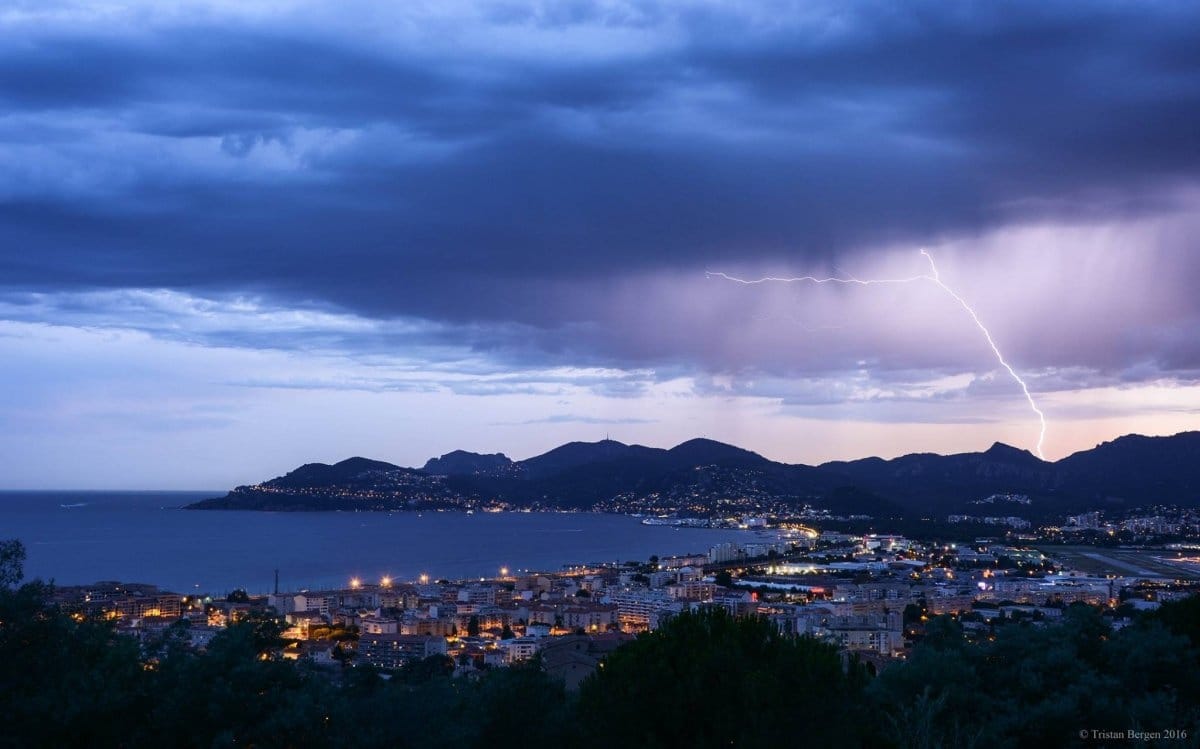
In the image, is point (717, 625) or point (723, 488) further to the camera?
point (723, 488)

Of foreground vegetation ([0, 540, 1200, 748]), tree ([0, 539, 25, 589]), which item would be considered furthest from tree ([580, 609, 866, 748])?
tree ([0, 539, 25, 589])

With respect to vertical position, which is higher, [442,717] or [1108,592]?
[442,717]

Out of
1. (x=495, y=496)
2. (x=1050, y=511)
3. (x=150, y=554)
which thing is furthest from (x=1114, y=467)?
(x=150, y=554)

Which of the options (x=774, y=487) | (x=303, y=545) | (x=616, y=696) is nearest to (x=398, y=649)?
(x=616, y=696)

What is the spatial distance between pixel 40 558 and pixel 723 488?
9498 cm

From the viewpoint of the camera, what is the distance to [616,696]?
7.59m

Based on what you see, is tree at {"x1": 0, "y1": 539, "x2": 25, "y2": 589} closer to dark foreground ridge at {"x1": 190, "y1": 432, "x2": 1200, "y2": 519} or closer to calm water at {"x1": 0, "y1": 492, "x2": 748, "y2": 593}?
calm water at {"x1": 0, "y1": 492, "x2": 748, "y2": 593}

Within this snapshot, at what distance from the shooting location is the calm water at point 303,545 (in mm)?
59062

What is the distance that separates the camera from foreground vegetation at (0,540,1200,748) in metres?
6.36

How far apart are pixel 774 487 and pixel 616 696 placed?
13608cm

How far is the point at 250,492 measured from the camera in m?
146

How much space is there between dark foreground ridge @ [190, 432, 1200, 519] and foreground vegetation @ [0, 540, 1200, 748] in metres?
96.8

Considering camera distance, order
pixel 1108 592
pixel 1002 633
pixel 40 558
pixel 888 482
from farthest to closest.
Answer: pixel 888 482
pixel 40 558
pixel 1108 592
pixel 1002 633

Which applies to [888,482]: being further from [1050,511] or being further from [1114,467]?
[1050,511]
